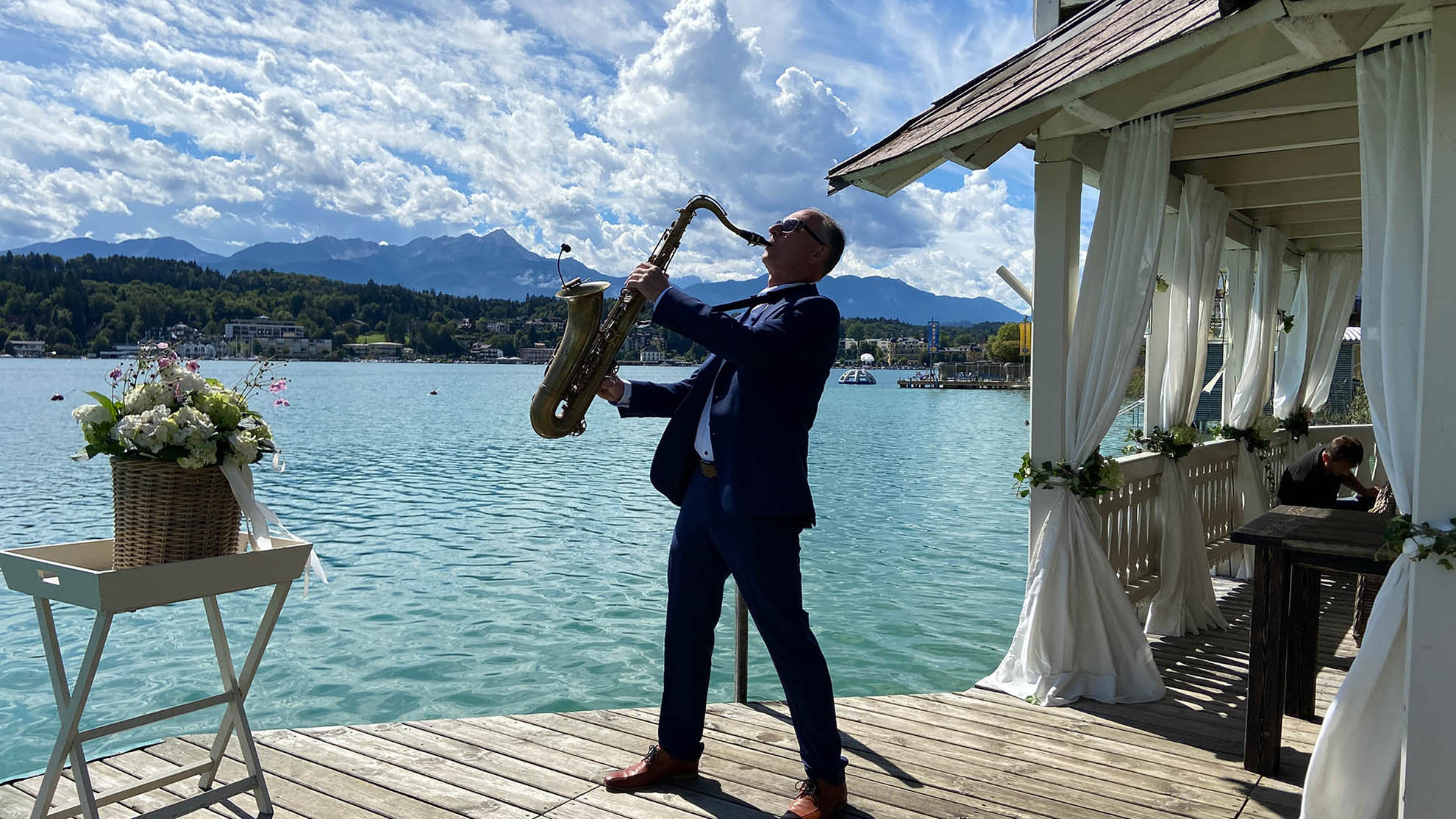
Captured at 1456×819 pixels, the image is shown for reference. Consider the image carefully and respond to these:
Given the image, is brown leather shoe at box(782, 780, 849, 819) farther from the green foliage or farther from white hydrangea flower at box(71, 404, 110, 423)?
the green foliage

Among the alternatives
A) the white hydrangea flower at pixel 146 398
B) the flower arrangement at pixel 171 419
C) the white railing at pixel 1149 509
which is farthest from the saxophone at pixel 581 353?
the white railing at pixel 1149 509

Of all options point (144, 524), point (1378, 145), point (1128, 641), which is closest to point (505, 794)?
point (144, 524)

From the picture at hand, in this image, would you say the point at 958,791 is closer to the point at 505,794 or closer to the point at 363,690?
the point at 505,794

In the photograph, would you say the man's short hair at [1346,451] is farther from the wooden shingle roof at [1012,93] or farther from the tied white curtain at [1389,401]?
the tied white curtain at [1389,401]

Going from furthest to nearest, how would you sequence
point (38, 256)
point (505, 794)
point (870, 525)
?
point (38, 256)
point (870, 525)
point (505, 794)

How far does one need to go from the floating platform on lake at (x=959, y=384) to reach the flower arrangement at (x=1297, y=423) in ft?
285

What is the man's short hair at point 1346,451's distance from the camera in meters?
5.96

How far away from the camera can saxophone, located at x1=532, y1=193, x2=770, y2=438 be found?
314cm

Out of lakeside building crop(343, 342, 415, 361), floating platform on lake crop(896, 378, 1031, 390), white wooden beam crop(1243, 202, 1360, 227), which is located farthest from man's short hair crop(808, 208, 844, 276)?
lakeside building crop(343, 342, 415, 361)

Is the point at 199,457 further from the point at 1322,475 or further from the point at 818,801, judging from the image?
the point at 1322,475

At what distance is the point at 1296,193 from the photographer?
6441 millimetres

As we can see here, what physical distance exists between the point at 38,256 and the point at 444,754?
9758 cm

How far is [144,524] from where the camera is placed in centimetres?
275

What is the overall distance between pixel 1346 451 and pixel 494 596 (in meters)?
7.94
